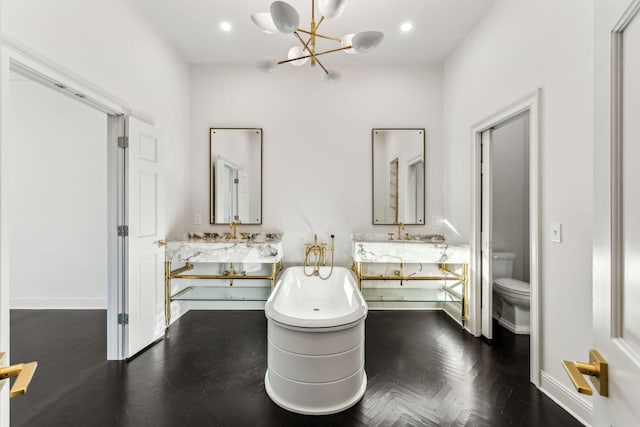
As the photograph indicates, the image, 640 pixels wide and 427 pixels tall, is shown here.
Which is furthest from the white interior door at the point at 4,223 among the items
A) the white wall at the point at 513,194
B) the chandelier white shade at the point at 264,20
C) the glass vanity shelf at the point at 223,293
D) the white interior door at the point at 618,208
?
the white wall at the point at 513,194

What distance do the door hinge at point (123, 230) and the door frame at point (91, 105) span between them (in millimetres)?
34

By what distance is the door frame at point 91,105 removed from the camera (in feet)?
4.67

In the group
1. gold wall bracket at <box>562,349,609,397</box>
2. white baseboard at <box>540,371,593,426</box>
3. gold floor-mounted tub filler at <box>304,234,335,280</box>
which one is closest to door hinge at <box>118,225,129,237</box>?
gold floor-mounted tub filler at <box>304,234,335,280</box>

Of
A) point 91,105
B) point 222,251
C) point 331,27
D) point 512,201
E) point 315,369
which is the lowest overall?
point 315,369

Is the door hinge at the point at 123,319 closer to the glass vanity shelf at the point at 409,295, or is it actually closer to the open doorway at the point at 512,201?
the glass vanity shelf at the point at 409,295

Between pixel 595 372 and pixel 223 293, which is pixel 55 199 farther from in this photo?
pixel 595 372

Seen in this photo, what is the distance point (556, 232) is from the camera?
1.82 meters

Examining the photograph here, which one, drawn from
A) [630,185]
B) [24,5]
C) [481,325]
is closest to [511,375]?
[481,325]

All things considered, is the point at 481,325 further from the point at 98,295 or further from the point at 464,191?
the point at 98,295

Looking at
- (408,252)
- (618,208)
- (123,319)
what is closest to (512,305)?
(408,252)

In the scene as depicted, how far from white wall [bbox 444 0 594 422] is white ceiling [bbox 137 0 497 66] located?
0.48 meters

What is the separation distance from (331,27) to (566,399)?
349cm

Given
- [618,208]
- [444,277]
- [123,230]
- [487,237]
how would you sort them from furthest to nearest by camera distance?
[444,277] → [487,237] → [123,230] → [618,208]

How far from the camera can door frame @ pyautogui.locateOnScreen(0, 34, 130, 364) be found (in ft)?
4.67
